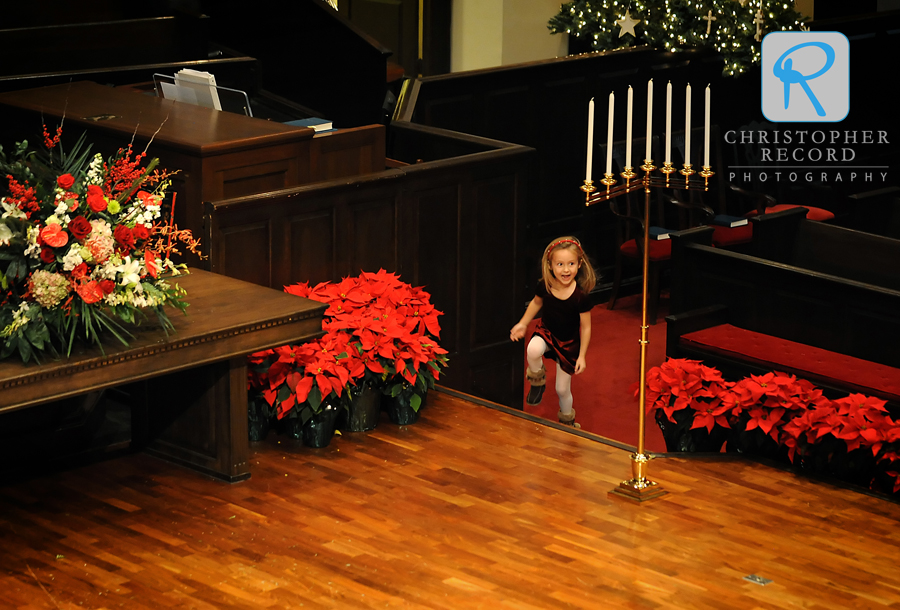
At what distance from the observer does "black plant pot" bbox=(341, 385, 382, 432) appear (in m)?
4.91

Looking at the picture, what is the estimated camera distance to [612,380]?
707cm

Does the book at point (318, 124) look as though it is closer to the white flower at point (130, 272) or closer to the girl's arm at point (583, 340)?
the girl's arm at point (583, 340)

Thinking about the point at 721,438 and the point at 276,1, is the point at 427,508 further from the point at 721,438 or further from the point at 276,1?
the point at 276,1

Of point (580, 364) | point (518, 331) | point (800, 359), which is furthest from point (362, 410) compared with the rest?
point (800, 359)

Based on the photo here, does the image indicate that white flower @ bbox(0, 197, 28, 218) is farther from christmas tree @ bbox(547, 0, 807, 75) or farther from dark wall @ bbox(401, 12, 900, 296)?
christmas tree @ bbox(547, 0, 807, 75)

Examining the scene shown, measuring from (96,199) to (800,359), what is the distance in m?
3.32

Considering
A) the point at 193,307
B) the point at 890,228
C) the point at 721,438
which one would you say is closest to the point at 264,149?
the point at 193,307

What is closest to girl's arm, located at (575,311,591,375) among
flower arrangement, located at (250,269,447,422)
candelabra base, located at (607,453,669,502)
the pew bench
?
the pew bench

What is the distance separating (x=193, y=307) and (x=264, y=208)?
2.87 ft

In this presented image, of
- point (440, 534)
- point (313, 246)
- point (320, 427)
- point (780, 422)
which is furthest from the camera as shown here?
point (313, 246)

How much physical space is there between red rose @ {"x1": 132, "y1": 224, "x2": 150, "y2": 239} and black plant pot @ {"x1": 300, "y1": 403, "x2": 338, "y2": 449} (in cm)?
125

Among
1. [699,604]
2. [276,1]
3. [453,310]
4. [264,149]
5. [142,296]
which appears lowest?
[699,604]

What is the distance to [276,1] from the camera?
333 inches

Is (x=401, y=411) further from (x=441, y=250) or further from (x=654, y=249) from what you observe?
(x=654, y=249)
